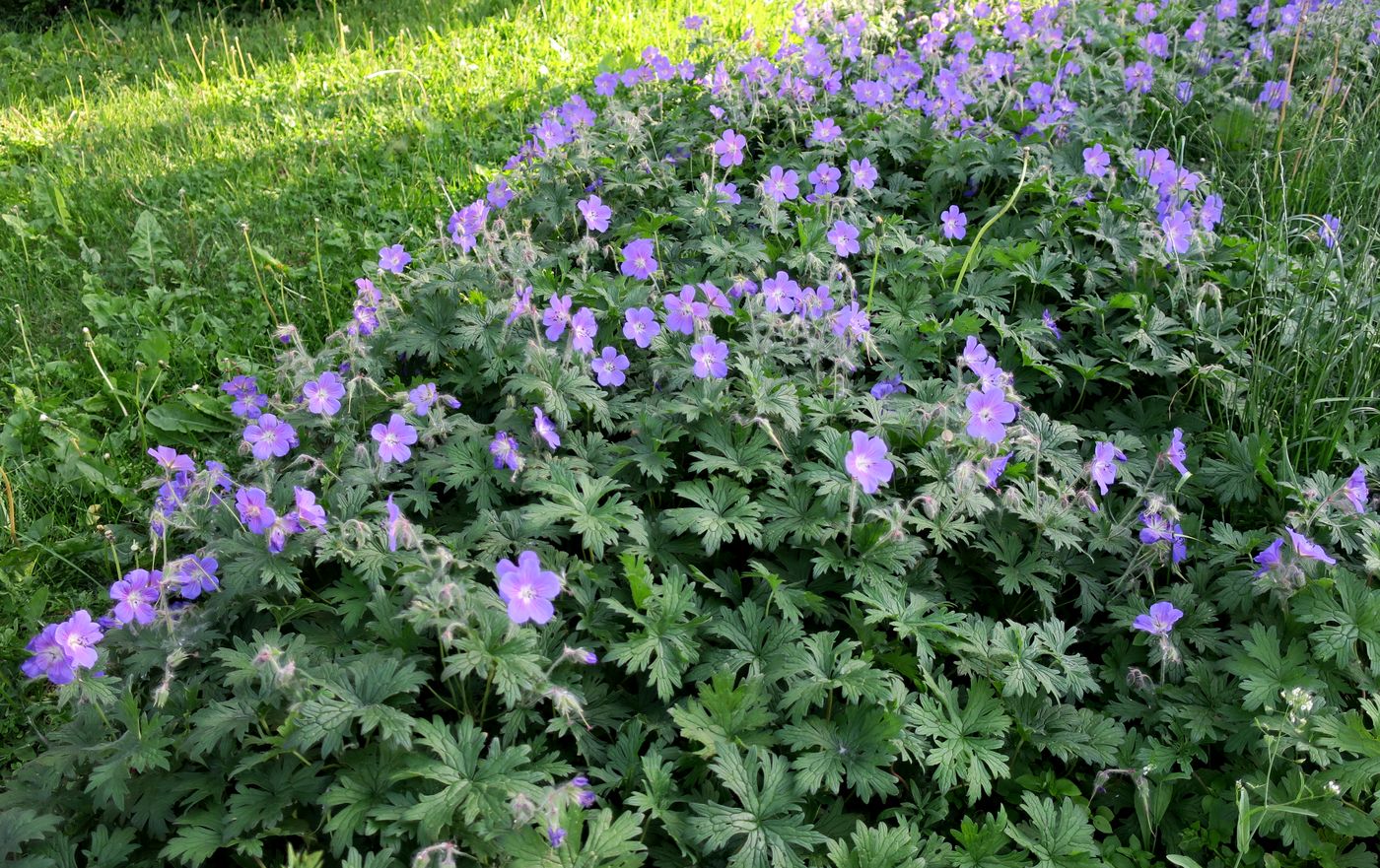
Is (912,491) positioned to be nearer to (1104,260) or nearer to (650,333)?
(650,333)

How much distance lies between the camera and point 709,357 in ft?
8.31

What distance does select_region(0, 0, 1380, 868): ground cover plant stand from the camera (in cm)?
187

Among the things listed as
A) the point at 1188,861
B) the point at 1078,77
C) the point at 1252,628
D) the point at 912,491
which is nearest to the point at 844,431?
the point at 912,491

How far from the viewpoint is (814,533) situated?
2268mm

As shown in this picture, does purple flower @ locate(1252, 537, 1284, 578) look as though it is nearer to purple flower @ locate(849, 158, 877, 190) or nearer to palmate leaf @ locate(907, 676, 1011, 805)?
palmate leaf @ locate(907, 676, 1011, 805)

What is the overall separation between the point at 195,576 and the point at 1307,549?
2.55 meters

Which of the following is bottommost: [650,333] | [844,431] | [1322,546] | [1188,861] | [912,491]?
[1188,861]

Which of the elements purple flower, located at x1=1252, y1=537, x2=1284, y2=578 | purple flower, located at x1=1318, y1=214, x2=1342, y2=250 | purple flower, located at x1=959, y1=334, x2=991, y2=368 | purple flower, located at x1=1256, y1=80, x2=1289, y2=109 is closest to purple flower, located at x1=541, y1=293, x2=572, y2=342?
purple flower, located at x1=959, y1=334, x2=991, y2=368

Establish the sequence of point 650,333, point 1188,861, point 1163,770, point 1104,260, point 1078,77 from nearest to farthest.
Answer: point 1188,861 < point 1163,770 < point 650,333 < point 1104,260 < point 1078,77

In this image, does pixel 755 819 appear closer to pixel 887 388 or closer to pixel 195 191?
pixel 887 388

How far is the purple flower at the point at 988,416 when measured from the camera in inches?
92.9

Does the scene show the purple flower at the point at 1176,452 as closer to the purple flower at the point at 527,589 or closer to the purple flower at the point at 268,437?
the purple flower at the point at 527,589

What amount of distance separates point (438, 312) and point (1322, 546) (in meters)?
2.47

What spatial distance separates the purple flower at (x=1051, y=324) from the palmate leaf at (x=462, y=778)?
2124mm
